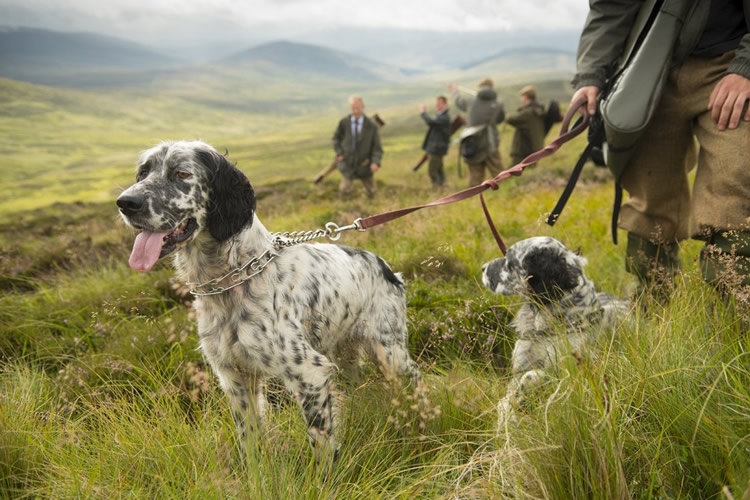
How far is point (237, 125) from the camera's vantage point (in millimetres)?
160375

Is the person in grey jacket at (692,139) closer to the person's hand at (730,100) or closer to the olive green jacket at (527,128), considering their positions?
the person's hand at (730,100)

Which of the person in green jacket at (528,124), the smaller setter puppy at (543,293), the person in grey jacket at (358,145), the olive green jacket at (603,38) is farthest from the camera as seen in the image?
the person in green jacket at (528,124)

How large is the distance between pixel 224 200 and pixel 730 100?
2794 mm

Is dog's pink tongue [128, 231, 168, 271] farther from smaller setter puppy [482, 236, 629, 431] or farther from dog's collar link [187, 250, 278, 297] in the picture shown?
smaller setter puppy [482, 236, 629, 431]

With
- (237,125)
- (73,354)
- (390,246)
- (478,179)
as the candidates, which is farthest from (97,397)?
(237,125)

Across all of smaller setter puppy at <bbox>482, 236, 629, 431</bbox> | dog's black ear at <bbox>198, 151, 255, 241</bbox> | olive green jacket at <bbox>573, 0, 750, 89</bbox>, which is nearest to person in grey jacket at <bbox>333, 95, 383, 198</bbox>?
olive green jacket at <bbox>573, 0, 750, 89</bbox>

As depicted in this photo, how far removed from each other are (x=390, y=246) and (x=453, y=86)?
966 centimetres

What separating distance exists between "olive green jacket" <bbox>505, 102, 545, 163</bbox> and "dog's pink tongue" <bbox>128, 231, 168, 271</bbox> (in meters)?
13.2

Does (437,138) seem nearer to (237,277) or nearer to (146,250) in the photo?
(237,277)

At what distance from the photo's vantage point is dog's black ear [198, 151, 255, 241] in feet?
8.52

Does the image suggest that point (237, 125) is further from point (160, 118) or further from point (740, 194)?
point (740, 194)

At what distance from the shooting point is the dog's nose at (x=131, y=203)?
2.29m

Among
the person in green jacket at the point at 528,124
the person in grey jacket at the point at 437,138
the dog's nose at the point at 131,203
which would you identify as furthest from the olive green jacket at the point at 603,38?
the person in grey jacket at the point at 437,138

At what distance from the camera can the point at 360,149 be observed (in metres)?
13.4
